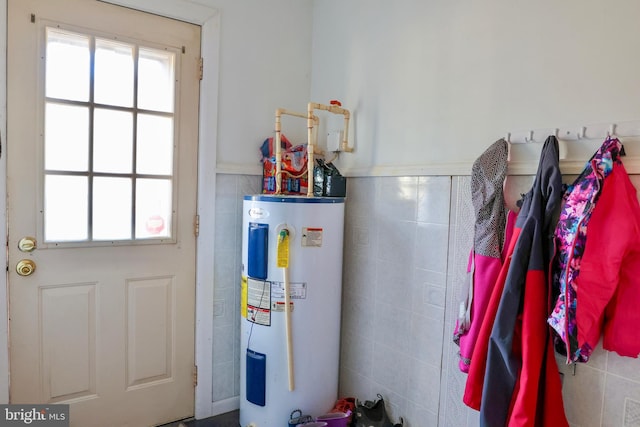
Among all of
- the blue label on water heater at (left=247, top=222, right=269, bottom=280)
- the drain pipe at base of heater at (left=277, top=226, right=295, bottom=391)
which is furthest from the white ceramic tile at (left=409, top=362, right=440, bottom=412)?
the blue label on water heater at (left=247, top=222, right=269, bottom=280)

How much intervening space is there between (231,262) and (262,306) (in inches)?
16.4

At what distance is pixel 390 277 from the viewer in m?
1.86

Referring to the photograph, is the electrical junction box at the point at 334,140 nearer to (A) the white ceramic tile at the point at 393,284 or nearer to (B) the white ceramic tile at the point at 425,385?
(A) the white ceramic tile at the point at 393,284

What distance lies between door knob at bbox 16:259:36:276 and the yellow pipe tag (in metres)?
1.03

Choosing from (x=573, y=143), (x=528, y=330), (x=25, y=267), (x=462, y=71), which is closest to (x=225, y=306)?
(x=25, y=267)

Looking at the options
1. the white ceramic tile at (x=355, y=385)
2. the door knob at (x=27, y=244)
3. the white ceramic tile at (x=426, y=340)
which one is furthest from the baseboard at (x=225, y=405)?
→ the door knob at (x=27, y=244)

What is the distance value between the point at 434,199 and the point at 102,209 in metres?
Result: 1.48

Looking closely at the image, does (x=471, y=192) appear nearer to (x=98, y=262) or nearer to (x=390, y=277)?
(x=390, y=277)

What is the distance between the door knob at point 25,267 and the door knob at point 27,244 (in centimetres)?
5

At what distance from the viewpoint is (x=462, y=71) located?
1.56m

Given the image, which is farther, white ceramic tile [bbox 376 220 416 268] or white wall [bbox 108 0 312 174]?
white wall [bbox 108 0 312 174]

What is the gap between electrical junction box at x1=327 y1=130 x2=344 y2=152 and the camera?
2086 millimetres

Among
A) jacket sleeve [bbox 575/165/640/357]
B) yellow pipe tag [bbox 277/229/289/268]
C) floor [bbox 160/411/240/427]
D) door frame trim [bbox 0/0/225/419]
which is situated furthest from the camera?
floor [bbox 160/411/240/427]

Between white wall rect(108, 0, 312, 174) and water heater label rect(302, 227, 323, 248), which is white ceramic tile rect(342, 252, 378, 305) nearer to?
water heater label rect(302, 227, 323, 248)
